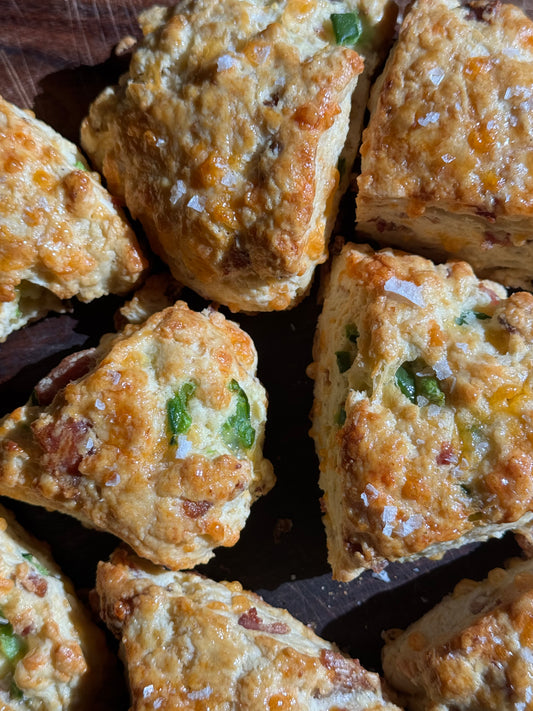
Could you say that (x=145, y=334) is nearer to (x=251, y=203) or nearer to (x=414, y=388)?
(x=251, y=203)

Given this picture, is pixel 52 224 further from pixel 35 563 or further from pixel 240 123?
pixel 35 563

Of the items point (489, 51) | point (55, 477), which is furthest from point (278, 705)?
point (489, 51)

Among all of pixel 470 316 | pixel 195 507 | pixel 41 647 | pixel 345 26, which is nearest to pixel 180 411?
pixel 195 507

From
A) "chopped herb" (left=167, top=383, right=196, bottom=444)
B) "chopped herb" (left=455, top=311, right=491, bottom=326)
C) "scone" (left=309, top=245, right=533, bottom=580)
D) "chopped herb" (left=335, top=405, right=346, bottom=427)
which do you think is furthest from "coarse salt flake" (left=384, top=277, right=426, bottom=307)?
"chopped herb" (left=167, top=383, right=196, bottom=444)

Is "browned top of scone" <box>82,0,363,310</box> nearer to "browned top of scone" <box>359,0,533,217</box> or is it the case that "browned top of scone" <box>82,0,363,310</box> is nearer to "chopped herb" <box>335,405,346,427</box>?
"browned top of scone" <box>359,0,533,217</box>

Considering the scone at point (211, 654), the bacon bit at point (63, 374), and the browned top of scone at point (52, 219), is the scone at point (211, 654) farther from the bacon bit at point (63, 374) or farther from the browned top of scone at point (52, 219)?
the browned top of scone at point (52, 219)
